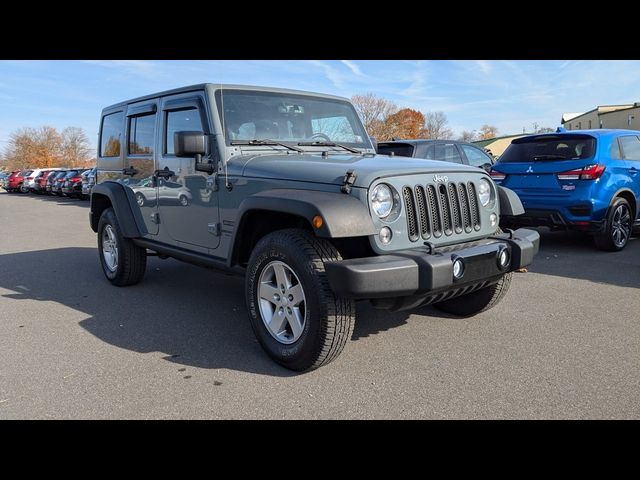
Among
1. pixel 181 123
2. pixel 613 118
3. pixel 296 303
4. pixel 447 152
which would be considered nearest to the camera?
pixel 296 303

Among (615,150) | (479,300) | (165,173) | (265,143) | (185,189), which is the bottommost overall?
(479,300)

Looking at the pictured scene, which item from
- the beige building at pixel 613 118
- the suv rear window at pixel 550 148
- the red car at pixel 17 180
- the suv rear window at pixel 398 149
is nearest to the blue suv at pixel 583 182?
the suv rear window at pixel 550 148

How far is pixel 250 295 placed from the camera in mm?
3580

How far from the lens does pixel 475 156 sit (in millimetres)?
9859

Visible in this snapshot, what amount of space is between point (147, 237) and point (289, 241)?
8.55 feet

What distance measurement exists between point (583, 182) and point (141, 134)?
5.74 meters

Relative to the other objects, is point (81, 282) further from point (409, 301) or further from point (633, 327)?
point (633, 327)

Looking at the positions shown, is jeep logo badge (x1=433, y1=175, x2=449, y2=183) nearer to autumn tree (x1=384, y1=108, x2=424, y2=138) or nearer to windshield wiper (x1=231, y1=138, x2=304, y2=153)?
windshield wiper (x1=231, y1=138, x2=304, y2=153)

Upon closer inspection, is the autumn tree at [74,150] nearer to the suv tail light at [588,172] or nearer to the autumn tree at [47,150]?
the autumn tree at [47,150]

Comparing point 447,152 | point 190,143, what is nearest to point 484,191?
point 190,143

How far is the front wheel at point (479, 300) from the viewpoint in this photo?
420 centimetres

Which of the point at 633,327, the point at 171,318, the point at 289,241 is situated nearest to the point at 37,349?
the point at 171,318

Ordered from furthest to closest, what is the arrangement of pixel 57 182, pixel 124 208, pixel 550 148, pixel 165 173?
1. pixel 57 182
2. pixel 550 148
3. pixel 124 208
4. pixel 165 173

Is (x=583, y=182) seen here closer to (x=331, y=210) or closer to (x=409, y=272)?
(x=409, y=272)
